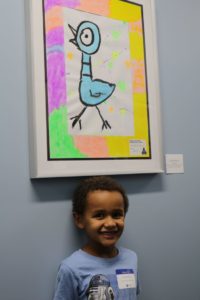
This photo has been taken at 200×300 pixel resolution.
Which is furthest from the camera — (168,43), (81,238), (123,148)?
(168,43)

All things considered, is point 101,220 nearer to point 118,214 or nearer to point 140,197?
point 118,214

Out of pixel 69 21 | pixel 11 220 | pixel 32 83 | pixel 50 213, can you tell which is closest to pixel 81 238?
pixel 50 213

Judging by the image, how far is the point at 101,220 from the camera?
107 centimetres

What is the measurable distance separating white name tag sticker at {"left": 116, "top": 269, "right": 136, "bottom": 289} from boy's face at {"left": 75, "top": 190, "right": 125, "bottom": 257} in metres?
0.08

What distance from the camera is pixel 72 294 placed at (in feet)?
3.34

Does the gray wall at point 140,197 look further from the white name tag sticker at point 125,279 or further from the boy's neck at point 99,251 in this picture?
the white name tag sticker at point 125,279

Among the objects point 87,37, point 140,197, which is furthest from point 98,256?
point 87,37

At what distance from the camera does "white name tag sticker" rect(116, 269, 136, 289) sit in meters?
1.07

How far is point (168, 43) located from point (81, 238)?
0.86 metres

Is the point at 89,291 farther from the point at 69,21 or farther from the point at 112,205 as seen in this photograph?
the point at 69,21

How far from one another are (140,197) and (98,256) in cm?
31

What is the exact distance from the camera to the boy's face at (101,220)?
107 cm

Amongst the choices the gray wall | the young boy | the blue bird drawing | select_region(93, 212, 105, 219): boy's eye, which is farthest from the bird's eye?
select_region(93, 212, 105, 219): boy's eye

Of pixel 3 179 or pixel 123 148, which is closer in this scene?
pixel 3 179
